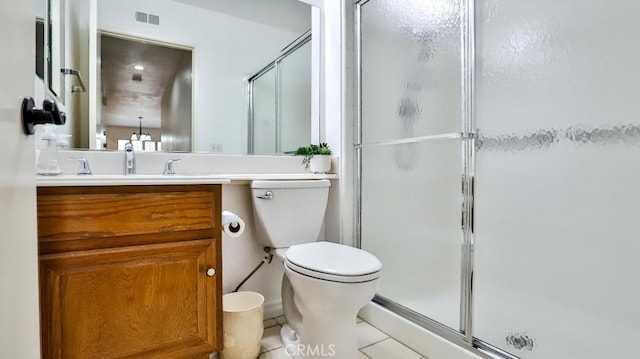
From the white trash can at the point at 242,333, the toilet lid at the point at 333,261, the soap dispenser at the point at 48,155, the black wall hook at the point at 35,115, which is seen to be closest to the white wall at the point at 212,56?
the soap dispenser at the point at 48,155

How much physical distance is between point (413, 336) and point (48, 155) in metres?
1.63

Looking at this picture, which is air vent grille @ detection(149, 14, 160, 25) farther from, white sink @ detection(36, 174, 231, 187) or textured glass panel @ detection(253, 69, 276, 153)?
white sink @ detection(36, 174, 231, 187)

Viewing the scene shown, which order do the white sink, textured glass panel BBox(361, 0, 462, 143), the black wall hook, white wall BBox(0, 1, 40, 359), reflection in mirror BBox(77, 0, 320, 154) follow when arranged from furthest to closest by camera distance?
reflection in mirror BBox(77, 0, 320, 154) → textured glass panel BBox(361, 0, 462, 143) → the white sink → the black wall hook → white wall BBox(0, 1, 40, 359)

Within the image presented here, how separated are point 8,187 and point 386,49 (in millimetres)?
1642

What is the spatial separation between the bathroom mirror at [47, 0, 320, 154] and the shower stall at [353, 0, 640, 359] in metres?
0.53

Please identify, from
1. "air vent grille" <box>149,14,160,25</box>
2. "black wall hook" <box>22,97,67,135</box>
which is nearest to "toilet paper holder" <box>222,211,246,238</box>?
"black wall hook" <box>22,97,67,135</box>

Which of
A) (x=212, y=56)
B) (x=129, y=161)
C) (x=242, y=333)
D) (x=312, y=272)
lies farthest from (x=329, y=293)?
(x=212, y=56)

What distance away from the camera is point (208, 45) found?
1755mm

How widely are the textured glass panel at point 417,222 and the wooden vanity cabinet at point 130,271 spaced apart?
0.90 m

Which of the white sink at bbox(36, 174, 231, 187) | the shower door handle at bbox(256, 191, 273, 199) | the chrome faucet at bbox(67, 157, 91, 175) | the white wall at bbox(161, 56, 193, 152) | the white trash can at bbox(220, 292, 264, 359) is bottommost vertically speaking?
the white trash can at bbox(220, 292, 264, 359)

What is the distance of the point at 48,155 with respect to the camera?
1136 millimetres

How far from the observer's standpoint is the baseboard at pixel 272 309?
1781 millimetres

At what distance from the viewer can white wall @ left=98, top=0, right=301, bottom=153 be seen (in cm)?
162

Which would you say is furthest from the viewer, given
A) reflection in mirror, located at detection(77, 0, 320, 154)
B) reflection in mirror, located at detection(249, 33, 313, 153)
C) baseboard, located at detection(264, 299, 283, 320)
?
reflection in mirror, located at detection(249, 33, 313, 153)
